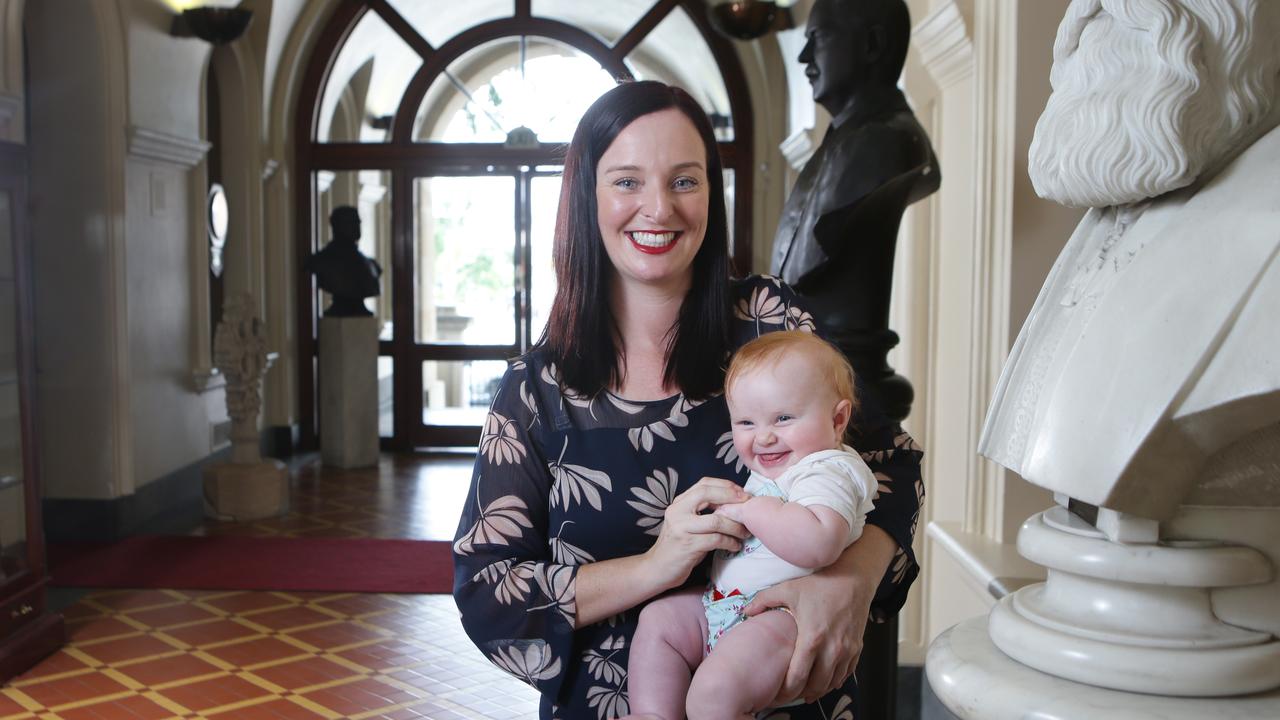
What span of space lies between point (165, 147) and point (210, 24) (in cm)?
104

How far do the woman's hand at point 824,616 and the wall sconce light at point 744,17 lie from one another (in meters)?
7.99

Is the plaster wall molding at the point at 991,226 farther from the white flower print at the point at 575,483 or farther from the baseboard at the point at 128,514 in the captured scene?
the baseboard at the point at 128,514

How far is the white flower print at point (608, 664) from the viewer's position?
70.2 inches

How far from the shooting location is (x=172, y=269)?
807 cm

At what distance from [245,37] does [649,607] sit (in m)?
9.27

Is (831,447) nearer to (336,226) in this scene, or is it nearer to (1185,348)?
(1185,348)

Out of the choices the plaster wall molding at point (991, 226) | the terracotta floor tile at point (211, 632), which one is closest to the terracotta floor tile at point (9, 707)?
the terracotta floor tile at point (211, 632)

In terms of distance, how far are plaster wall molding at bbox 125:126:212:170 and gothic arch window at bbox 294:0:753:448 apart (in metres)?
2.45

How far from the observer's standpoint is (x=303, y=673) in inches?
184

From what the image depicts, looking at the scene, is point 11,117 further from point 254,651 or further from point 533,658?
point 533,658

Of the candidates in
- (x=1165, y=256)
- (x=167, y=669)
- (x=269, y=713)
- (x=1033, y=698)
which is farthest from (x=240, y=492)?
(x=1165, y=256)

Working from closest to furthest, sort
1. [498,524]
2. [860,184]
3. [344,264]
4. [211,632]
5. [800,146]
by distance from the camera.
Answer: [498,524], [860,184], [211,632], [800,146], [344,264]

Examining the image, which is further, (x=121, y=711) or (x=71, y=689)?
(x=71, y=689)

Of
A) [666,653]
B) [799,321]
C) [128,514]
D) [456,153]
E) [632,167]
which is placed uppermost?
[456,153]
